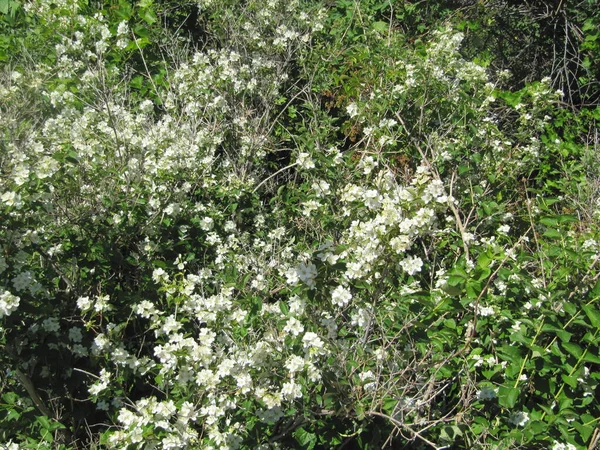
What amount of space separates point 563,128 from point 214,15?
2387mm

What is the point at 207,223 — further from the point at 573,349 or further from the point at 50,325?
the point at 573,349

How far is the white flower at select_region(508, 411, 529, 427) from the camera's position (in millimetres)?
2178

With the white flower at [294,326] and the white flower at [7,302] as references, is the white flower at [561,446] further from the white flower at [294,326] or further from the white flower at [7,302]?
the white flower at [7,302]

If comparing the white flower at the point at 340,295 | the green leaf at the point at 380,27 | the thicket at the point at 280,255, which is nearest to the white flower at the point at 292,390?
the thicket at the point at 280,255

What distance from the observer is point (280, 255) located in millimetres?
3061

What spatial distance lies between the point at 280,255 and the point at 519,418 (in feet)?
4.26

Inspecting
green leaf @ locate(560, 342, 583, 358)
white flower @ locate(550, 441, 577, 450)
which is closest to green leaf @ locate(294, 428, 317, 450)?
white flower @ locate(550, 441, 577, 450)

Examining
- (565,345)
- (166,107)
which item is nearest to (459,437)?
(565,345)

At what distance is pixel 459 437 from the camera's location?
7.80 feet

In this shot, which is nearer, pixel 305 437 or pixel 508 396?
pixel 508 396

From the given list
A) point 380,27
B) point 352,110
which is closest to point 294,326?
point 352,110

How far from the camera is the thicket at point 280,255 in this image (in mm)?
2104

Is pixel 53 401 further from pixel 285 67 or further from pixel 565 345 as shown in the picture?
pixel 285 67

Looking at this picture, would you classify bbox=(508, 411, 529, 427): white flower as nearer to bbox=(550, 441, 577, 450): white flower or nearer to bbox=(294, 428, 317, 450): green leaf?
bbox=(550, 441, 577, 450): white flower
